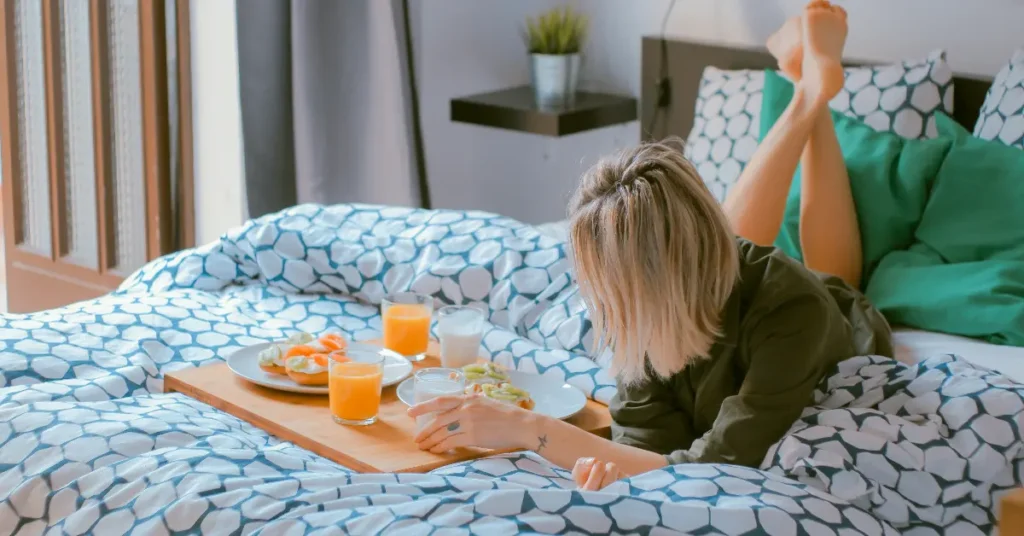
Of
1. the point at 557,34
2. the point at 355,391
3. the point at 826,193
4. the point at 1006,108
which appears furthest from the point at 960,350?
the point at 557,34

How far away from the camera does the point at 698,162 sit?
116 inches

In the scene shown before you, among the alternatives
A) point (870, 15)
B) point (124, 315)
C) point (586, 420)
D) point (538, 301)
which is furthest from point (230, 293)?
point (870, 15)

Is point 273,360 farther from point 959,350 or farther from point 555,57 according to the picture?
point 555,57

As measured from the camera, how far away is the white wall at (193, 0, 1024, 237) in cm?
293

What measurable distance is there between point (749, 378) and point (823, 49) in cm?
103

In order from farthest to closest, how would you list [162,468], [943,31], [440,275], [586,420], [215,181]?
[215,181] → [943,31] → [440,275] → [586,420] → [162,468]

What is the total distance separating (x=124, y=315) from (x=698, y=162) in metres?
1.37

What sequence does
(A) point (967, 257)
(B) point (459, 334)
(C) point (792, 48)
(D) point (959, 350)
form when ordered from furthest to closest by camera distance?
1. (C) point (792, 48)
2. (A) point (967, 257)
3. (D) point (959, 350)
4. (B) point (459, 334)

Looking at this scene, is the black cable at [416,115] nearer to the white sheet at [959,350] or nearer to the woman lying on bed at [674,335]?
the white sheet at [959,350]

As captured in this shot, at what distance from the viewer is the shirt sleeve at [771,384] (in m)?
1.66

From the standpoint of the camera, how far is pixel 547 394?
1928 millimetres

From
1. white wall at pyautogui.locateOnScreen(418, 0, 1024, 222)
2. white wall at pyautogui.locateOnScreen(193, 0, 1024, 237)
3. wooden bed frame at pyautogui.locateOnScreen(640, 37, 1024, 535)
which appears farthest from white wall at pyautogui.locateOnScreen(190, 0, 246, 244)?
wooden bed frame at pyautogui.locateOnScreen(640, 37, 1024, 535)

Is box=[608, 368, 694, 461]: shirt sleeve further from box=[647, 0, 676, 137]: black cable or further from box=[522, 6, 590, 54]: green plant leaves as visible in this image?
box=[522, 6, 590, 54]: green plant leaves

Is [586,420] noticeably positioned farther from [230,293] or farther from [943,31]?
Answer: [943,31]
